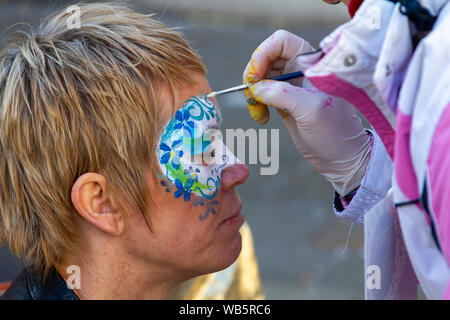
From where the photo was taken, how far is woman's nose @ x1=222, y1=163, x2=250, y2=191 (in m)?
1.81

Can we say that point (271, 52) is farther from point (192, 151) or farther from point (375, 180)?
point (375, 180)

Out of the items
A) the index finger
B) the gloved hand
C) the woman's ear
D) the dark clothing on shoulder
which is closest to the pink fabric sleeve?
the gloved hand

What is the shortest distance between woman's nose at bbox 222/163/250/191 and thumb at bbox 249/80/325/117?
28cm

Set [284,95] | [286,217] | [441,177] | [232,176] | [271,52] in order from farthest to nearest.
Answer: [286,217] → [232,176] → [271,52] → [284,95] → [441,177]

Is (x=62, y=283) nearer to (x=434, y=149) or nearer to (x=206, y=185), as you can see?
(x=206, y=185)

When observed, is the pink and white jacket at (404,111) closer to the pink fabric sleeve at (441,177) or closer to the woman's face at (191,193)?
the pink fabric sleeve at (441,177)

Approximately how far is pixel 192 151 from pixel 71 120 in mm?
345

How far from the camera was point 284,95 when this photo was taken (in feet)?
5.25

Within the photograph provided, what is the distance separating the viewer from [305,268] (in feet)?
14.7

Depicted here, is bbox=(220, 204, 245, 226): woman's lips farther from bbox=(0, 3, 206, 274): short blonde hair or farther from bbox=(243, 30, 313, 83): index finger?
bbox=(243, 30, 313, 83): index finger

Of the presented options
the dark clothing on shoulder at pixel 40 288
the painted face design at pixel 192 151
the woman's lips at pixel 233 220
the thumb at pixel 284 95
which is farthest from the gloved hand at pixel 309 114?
the dark clothing on shoulder at pixel 40 288

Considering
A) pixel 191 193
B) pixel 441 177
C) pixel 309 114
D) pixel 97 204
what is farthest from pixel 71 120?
pixel 441 177
